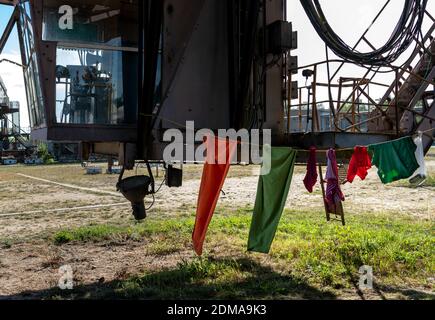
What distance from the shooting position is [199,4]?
26.4 ft

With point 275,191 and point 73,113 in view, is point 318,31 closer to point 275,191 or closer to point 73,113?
point 275,191

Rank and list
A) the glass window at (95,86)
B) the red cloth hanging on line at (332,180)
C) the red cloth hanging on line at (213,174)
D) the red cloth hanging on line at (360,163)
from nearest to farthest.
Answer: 1. the red cloth hanging on line at (213,174)
2. the glass window at (95,86)
3. the red cloth hanging on line at (360,163)
4. the red cloth hanging on line at (332,180)

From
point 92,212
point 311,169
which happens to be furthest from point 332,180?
point 92,212

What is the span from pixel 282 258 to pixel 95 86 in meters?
5.25

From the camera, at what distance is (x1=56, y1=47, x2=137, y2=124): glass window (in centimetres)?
755

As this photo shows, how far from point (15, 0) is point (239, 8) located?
169 inches

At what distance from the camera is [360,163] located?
773cm

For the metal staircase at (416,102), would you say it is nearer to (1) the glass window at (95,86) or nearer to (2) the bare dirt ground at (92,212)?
(2) the bare dirt ground at (92,212)

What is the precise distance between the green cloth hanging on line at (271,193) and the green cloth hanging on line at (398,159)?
145 cm

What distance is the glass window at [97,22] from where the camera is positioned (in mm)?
7574

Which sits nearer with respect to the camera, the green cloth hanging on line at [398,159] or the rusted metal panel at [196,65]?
the green cloth hanging on line at [398,159]

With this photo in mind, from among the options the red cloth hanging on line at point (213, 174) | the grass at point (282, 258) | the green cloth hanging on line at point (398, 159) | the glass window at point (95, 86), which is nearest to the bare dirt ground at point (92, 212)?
the grass at point (282, 258)

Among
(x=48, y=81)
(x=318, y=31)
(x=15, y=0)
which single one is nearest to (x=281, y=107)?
(x=318, y=31)
